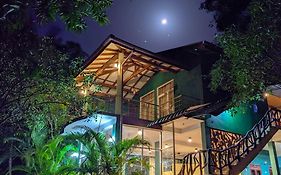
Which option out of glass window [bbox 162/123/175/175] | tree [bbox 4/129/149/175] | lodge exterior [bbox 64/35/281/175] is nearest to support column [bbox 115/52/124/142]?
lodge exterior [bbox 64/35/281/175]

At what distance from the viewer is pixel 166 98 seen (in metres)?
14.2

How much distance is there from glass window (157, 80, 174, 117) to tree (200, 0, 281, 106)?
5.19 metres

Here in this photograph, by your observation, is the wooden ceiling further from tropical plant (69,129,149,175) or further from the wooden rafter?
tropical plant (69,129,149,175)

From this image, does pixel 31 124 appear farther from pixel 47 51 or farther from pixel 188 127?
pixel 188 127

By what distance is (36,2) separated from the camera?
14.5 ft

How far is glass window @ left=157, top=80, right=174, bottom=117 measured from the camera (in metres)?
13.7

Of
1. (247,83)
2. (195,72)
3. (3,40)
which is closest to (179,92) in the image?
(195,72)

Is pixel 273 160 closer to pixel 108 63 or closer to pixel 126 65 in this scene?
pixel 126 65

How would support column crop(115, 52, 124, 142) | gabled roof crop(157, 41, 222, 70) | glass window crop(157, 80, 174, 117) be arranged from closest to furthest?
1. support column crop(115, 52, 124, 142)
2. gabled roof crop(157, 41, 222, 70)
3. glass window crop(157, 80, 174, 117)

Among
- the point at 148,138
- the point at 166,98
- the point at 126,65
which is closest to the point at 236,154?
the point at 148,138

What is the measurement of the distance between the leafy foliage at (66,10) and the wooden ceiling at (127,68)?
6.45 meters

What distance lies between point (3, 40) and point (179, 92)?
8900 millimetres

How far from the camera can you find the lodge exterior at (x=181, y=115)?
33.4ft

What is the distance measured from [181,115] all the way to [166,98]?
372 cm
